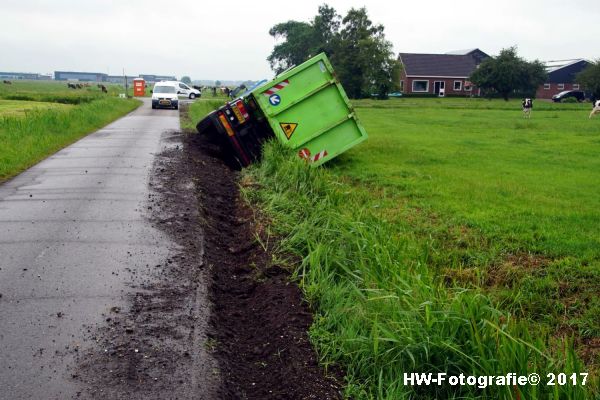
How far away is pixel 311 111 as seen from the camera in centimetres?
1342

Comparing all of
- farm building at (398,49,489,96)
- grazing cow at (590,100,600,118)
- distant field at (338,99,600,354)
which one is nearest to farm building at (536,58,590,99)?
farm building at (398,49,489,96)

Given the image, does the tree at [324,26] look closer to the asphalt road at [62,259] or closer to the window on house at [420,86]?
the window on house at [420,86]

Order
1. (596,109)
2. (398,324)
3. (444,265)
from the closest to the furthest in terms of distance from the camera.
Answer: (398,324), (444,265), (596,109)

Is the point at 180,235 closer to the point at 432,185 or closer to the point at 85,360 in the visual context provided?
the point at 85,360

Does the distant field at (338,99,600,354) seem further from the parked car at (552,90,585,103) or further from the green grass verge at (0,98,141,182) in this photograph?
the parked car at (552,90,585,103)

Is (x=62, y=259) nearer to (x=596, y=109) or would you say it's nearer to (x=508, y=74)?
(x=596, y=109)

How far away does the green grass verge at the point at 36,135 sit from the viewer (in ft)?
44.4

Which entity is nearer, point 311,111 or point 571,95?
point 311,111

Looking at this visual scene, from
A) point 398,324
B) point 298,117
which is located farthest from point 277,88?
point 398,324

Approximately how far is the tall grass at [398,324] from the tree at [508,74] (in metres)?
60.7

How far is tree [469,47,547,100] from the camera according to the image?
63.2m

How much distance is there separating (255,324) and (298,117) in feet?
27.3

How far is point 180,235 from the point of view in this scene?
7930mm

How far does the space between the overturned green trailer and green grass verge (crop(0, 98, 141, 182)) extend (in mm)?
4484
